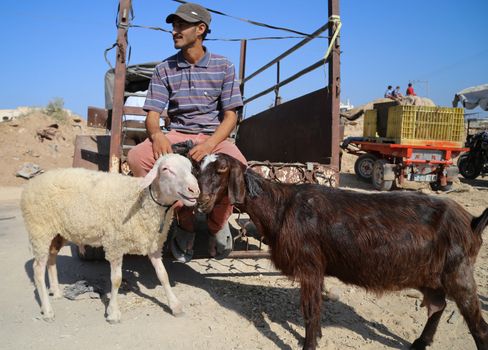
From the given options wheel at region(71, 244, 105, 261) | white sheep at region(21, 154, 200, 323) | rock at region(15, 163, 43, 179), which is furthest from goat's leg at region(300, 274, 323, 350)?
rock at region(15, 163, 43, 179)

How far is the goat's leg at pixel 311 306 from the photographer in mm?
2701

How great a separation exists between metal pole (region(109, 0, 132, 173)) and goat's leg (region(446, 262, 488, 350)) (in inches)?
125

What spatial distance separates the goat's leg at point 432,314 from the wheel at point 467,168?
12.5 metres

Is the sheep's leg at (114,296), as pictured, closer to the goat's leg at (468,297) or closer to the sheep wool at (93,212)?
→ the sheep wool at (93,212)

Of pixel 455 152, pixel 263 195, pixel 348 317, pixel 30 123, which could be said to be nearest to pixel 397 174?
pixel 455 152

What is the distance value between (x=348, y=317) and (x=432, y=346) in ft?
2.33

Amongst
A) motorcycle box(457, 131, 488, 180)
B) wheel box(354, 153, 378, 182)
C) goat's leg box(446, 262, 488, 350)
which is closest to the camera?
goat's leg box(446, 262, 488, 350)

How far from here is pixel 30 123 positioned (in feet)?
53.6

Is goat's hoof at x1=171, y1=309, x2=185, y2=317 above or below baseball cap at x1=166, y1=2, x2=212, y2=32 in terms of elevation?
below

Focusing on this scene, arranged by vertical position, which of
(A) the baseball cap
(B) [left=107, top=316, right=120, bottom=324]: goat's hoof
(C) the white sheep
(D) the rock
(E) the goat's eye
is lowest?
(B) [left=107, top=316, right=120, bottom=324]: goat's hoof

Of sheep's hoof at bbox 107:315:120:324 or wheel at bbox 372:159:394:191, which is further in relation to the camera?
wheel at bbox 372:159:394:191

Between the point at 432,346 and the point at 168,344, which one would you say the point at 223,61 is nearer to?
the point at 168,344

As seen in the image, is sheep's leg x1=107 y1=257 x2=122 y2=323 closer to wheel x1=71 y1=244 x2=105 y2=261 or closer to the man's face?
wheel x1=71 y1=244 x2=105 y2=261

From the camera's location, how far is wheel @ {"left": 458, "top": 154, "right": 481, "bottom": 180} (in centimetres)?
1325
